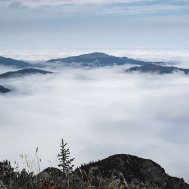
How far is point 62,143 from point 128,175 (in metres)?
12.9

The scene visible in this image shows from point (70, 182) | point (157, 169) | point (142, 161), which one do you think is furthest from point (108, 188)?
point (142, 161)

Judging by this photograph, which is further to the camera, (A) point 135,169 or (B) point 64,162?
(A) point 135,169

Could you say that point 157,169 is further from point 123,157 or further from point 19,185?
point 19,185

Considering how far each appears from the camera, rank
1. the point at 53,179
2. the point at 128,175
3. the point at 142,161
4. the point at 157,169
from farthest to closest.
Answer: the point at 142,161, the point at 157,169, the point at 128,175, the point at 53,179

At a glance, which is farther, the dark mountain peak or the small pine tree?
the dark mountain peak

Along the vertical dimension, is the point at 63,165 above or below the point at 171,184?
above

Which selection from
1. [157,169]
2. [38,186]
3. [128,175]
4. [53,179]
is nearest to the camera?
[38,186]

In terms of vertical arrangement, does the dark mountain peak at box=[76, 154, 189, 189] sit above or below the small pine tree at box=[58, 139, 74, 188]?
below

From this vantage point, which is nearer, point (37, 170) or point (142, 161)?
point (37, 170)

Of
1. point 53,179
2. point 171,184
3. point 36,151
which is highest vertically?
point 36,151

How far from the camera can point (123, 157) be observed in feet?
74.7

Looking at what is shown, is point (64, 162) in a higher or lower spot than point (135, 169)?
higher

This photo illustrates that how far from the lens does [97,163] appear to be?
2050 centimetres

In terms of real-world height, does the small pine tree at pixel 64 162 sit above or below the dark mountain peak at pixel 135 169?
above
